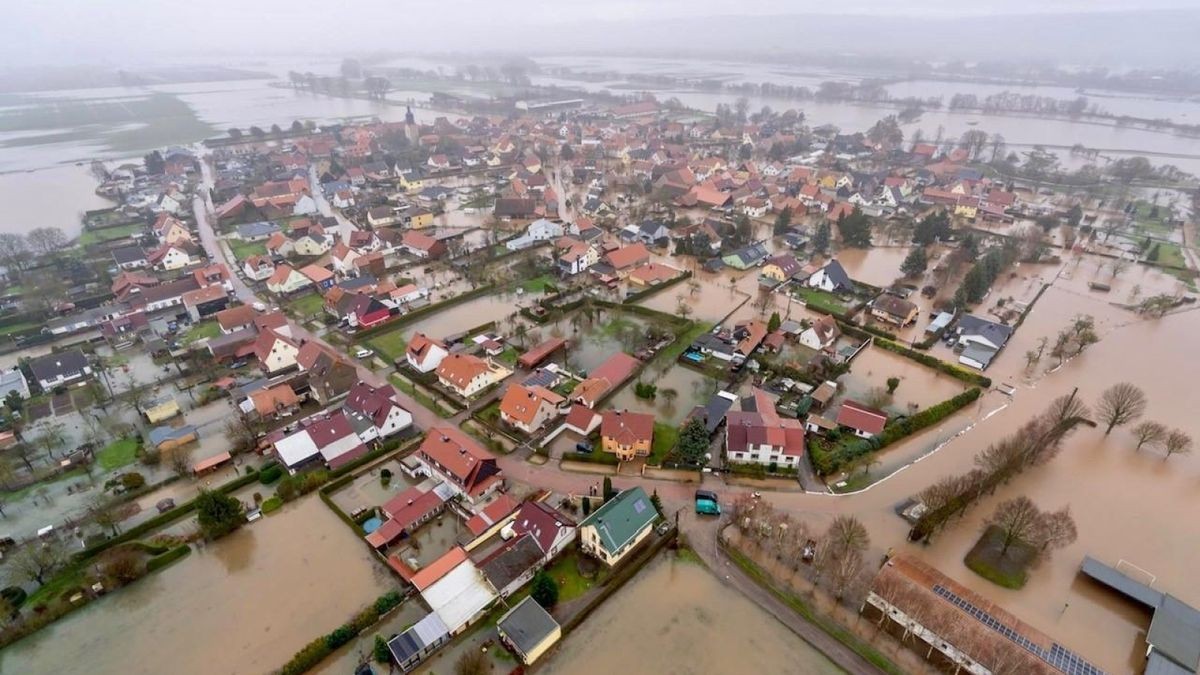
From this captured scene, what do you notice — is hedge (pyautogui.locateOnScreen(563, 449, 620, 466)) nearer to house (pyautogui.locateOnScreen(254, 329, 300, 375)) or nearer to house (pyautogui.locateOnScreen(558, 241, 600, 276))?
house (pyautogui.locateOnScreen(254, 329, 300, 375))

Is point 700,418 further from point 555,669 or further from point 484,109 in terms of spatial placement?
point 484,109

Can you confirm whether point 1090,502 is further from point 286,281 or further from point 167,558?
point 286,281

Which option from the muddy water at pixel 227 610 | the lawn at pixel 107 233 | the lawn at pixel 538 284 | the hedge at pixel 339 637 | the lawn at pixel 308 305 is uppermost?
the lawn at pixel 107 233

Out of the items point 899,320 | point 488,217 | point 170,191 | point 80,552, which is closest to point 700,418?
point 899,320

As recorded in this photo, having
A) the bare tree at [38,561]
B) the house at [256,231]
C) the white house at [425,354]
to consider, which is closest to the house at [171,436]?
the bare tree at [38,561]

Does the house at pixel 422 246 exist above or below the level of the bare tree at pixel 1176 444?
above

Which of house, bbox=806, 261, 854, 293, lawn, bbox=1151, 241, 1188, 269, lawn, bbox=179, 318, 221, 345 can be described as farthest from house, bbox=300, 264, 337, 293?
lawn, bbox=1151, 241, 1188, 269

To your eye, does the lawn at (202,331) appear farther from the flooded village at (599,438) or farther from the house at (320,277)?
the house at (320,277)
